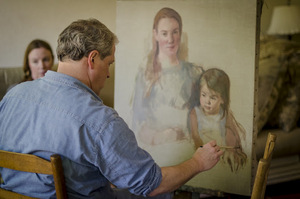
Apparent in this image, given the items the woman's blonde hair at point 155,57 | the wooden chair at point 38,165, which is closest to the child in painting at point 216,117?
the woman's blonde hair at point 155,57

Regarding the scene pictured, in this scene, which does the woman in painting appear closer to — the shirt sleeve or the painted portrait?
the painted portrait

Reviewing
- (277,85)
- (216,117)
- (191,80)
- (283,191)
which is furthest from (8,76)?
(283,191)

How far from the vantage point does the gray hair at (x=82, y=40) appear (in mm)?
1212

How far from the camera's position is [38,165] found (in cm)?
101

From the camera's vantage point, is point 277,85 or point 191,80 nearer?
point 191,80

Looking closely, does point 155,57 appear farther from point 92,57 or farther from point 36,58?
point 36,58

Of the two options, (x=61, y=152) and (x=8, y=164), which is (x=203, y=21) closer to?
(x=61, y=152)

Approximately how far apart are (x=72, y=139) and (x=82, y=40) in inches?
14.5

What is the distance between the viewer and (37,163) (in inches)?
39.8

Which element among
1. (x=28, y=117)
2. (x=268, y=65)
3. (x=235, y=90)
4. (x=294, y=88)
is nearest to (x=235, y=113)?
(x=235, y=90)

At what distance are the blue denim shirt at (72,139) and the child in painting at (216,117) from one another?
56 cm

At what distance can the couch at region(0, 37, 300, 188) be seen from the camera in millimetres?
2510

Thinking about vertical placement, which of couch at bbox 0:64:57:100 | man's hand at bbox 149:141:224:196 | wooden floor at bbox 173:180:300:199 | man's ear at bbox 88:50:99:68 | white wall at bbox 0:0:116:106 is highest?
white wall at bbox 0:0:116:106

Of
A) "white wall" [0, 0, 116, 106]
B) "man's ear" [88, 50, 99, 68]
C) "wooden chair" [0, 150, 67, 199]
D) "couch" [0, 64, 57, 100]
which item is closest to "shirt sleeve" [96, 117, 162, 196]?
"wooden chair" [0, 150, 67, 199]
